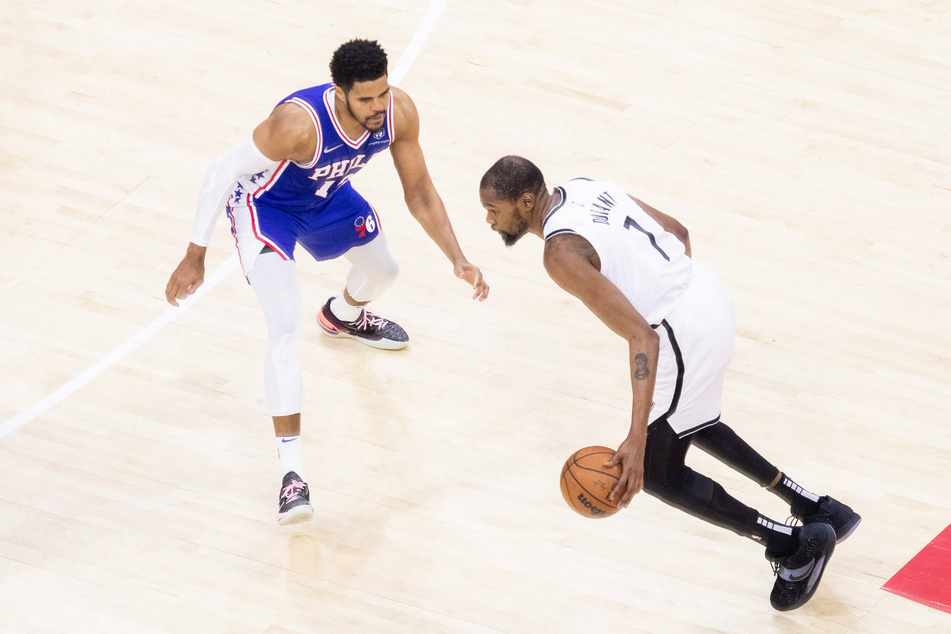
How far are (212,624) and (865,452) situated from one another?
3.13 meters

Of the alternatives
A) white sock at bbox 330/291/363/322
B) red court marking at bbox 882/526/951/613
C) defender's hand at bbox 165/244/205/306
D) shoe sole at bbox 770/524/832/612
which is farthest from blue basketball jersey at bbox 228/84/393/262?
red court marking at bbox 882/526/951/613

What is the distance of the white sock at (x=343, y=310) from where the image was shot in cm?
638

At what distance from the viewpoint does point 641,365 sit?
4215mm

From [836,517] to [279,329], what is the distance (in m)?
2.52

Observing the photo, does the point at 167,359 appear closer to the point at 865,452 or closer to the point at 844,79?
the point at 865,452

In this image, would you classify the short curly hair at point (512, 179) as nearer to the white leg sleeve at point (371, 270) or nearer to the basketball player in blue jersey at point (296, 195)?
the basketball player in blue jersey at point (296, 195)

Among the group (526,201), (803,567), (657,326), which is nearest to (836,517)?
(803,567)

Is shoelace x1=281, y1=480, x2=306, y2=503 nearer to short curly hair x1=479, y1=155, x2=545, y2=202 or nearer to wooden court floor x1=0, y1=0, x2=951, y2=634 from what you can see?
wooden court floor x1=0, y1=0, x2=951, y2=634

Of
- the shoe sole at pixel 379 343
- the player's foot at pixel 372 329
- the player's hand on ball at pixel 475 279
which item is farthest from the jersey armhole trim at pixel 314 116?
the shoe sole at pixel 379 343

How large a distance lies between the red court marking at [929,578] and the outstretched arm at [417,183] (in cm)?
228

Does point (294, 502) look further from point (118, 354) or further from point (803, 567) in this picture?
point (803, 567)

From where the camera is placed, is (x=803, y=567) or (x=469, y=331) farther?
(x=469, y=331)

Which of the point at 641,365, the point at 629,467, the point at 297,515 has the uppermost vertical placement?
the point at 641,365

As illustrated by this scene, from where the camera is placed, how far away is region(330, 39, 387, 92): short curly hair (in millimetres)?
5023
